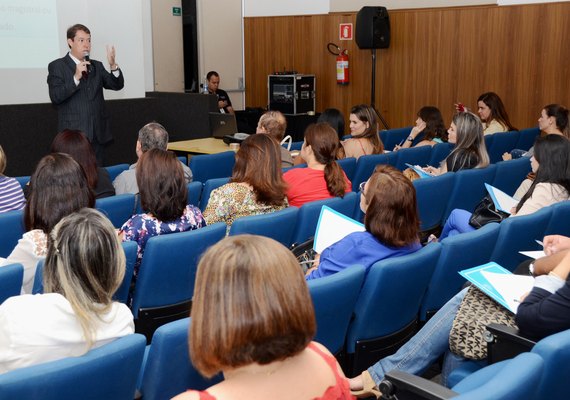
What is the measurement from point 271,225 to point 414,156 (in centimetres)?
296

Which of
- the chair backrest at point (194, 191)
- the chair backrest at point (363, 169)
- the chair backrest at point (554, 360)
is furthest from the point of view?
the chair backrest at point (363, 169)

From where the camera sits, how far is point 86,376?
1.79m

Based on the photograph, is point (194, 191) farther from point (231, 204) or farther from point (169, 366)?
point (169, 366)

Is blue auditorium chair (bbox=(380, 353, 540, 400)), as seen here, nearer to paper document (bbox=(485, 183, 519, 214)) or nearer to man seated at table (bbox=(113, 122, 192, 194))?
paper document (bbox=(485, 183, 519, 214))

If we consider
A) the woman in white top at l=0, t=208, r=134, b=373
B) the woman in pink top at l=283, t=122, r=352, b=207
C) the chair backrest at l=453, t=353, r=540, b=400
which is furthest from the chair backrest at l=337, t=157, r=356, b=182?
the chair backrest at l=453, t=353, r=540, b=400

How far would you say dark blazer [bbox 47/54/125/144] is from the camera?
21.8 ft

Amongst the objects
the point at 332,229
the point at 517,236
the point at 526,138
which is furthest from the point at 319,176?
the point at 526,138

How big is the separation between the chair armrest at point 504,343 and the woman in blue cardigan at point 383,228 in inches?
21.3

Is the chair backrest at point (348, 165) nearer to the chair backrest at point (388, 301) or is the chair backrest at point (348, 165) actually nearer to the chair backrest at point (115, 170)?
the chair backrest at point (115, 170)

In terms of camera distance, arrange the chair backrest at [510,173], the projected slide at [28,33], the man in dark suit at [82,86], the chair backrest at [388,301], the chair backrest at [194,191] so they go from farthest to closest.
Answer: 1. the projected slide at [28,33]
2. the man in dark suit at [82,86]
3. the chair backrest at [510,173]
4. the chair backrest at [194,191]
5. the chair backrest at [388,301]

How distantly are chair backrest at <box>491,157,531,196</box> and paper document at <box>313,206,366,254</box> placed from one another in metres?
2.36

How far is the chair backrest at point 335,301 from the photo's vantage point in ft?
7.95

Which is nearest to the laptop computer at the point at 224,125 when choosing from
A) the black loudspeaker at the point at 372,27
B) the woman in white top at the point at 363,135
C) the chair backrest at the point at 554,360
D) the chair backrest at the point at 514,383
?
the woman in white top at the point at 363,135

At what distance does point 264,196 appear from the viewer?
390cm
